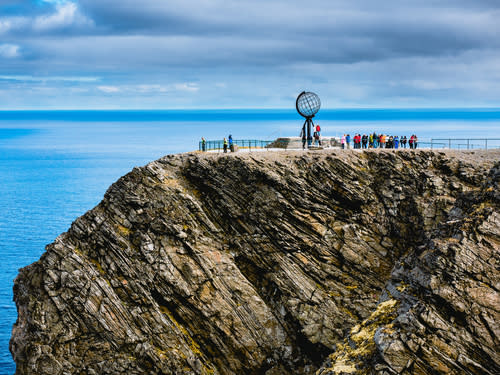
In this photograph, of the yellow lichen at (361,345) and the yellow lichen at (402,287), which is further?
the yellow lichen at (402,287)

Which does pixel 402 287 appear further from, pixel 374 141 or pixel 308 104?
pixel 308 104

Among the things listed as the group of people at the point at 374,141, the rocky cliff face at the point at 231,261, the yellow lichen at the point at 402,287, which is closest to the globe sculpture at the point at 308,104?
the group of people at the point at 374,141

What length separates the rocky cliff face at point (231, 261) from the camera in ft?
144

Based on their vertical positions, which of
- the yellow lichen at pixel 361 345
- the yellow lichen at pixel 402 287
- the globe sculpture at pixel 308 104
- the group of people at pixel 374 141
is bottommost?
the yellow lichen at pixel 361 345

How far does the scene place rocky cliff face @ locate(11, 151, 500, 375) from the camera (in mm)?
44000

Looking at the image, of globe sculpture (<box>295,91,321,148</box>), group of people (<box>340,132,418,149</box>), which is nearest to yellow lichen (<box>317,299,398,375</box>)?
group of people (<box>340,132,418,149</box>)

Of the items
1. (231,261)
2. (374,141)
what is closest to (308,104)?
(374,141)

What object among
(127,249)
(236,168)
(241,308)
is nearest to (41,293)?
(127,249)

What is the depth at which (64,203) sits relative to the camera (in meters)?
117

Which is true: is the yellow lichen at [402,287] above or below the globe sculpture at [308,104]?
below

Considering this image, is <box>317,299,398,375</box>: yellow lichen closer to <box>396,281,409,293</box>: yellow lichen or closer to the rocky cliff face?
<box>396,281,409,293</box>: yellow lichen

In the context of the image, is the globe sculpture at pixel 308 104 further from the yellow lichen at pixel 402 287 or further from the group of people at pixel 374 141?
the yellow lichen at pixel 402 287

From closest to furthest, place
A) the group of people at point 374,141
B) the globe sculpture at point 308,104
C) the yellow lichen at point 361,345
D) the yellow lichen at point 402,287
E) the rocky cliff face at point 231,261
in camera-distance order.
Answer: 1. the yellow lichen at point 361,345
2. the yellow lichen at point 402,287
3. the rocky cliff face at point 231,261
4. the group of people at point 374,141
5. the globe sculpture at point 308,104

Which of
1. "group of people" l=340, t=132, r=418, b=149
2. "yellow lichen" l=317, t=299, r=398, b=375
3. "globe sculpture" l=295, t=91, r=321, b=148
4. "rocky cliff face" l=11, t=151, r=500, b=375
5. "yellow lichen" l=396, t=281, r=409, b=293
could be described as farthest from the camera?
"globe sculpture" l=295, t=91, r=321, b=148
